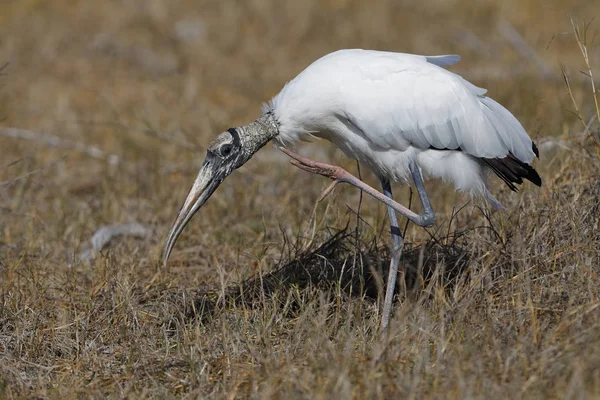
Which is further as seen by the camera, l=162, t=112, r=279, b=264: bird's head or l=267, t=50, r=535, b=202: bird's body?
l=162, t=112, r=279, b=264: bird's head

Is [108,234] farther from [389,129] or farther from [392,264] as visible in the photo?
[389,129]

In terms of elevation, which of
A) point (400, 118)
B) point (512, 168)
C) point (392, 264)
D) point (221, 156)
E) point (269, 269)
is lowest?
point (269, 269)

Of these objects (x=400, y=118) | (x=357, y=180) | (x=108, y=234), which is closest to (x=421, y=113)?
(x=400, y=118)

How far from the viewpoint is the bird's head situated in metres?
3.94

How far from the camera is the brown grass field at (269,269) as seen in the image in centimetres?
324

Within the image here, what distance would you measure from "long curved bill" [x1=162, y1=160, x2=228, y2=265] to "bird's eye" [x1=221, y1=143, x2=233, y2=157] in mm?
67

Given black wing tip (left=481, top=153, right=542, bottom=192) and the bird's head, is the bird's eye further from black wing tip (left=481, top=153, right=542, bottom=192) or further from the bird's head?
black wing tip (left=481, top=153, right=542, bottom=192)

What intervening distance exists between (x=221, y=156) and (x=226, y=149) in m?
0.04

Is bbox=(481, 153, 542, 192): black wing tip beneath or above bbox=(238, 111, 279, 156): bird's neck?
beneath

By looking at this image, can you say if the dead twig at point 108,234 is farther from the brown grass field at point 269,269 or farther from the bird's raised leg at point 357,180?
the bird's raised leg at point 357,180

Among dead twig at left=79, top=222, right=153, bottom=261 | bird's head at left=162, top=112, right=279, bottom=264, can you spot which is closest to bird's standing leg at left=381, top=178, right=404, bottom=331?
bird's head at left=162, top=112, right=279, bottom=264

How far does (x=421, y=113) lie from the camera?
153 inches

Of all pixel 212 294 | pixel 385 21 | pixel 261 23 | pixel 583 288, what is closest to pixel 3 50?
pixel 261 23

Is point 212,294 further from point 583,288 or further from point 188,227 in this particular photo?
point 583,288
